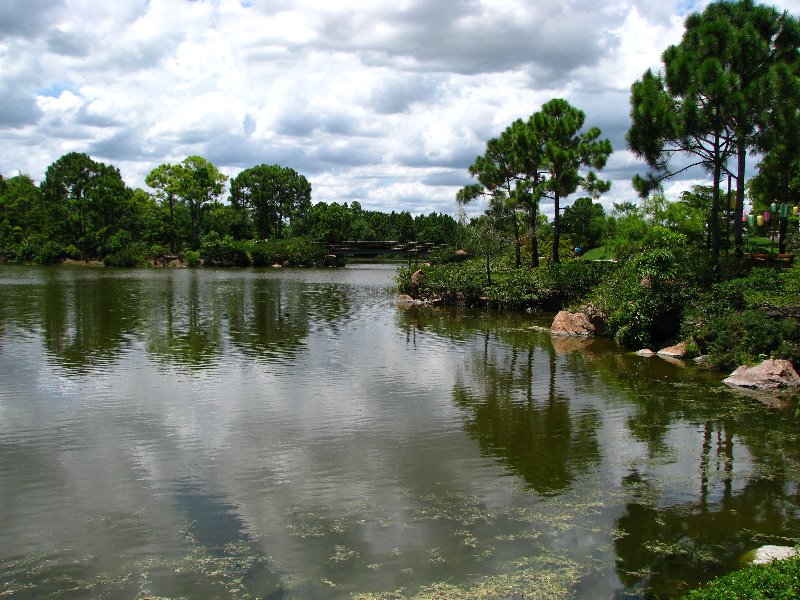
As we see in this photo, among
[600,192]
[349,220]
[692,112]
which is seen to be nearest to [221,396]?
[692,112]

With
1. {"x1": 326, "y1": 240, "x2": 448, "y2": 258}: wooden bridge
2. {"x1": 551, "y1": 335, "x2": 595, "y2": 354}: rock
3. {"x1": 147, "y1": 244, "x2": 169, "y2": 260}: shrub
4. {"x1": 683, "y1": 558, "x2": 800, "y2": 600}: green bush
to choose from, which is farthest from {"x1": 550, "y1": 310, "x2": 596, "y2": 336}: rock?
{"x1": 326, "y1": 240, "x2": 448, "y2": 258}: wooden bridge

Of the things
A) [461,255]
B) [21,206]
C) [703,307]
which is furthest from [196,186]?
[703,307]

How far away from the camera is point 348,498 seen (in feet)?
29.5

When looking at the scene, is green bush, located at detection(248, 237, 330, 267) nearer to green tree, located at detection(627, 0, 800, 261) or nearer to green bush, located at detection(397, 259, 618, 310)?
green bush, located at detection(397, 259, 618, 310)

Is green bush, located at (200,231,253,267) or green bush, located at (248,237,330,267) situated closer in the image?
green bush, located at (200,231,253,267)

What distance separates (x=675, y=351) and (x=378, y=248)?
82952mm

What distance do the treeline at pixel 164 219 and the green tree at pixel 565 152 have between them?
171 feet

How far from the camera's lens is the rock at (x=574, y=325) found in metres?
25.1

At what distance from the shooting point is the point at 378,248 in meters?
102

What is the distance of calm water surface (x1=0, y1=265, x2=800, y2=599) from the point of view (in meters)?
7.04

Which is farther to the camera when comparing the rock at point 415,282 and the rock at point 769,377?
the rock at point 415,282

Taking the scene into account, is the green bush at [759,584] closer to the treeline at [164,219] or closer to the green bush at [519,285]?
the green bush at [519,285]

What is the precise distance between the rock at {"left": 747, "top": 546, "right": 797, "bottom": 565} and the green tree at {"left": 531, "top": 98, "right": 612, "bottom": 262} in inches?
1197

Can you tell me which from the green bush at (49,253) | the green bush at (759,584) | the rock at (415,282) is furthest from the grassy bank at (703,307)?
the green bush at (49,253)
